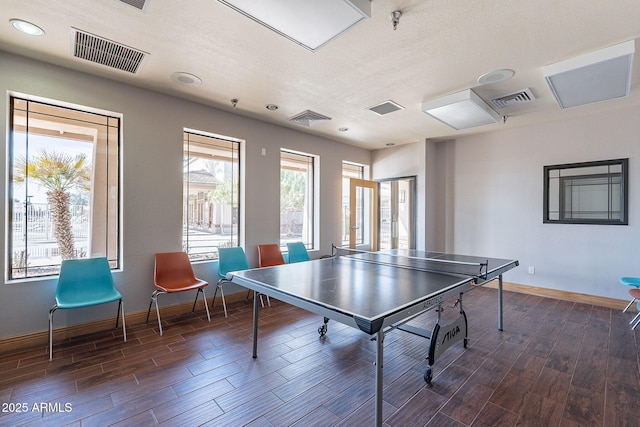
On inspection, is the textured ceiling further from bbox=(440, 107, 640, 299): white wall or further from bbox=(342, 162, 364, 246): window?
bbox=(342, 162, 364, 246): window

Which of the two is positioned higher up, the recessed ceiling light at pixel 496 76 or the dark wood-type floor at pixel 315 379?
the recessed ceiling light at pixel 496 76

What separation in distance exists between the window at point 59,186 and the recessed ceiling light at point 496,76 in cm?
437

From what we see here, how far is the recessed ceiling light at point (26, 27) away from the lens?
91.3 inches

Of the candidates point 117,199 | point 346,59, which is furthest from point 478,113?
point 117,199

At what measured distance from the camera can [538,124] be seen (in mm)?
4855

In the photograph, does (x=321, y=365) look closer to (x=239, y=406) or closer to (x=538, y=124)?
(x=239, y=406)

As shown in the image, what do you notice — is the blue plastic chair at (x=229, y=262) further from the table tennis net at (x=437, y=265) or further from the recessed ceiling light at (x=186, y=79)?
the recessed ceiling light at (x=186, y=79)

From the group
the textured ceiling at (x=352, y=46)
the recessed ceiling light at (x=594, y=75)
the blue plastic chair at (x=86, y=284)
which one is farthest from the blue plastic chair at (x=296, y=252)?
the recessed ceiling light at (x=594, y=75)

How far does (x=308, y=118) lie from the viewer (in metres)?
4.57

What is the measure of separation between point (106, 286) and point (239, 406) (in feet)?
7.39

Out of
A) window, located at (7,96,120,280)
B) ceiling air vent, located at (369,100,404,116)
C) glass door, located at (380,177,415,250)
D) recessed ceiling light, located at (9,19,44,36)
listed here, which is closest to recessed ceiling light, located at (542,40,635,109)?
ceiling air vent, located at (369,100,404,116)

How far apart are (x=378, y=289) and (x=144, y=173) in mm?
3236

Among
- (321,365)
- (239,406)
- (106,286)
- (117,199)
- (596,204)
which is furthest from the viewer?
(596,204)

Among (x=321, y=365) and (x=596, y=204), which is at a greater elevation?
(x=596, y=204)
